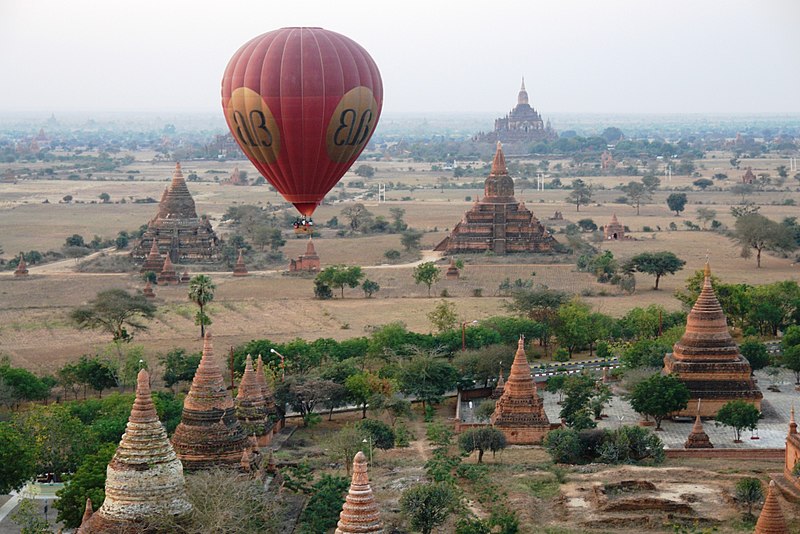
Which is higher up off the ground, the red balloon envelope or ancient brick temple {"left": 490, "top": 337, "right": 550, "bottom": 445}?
the red balloon envelope

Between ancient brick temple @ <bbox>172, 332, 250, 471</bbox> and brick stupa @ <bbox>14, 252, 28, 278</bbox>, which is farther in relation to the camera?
brick stupa @ <bbox>14, 252, 28, 278</bbox>

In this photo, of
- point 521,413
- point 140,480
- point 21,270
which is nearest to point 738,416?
point 521,413

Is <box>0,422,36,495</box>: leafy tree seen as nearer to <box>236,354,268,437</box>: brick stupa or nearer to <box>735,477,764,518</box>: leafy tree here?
<box>236,354,268,437</box>: brick stupa

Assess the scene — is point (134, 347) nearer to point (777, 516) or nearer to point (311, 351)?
point (311, 351)

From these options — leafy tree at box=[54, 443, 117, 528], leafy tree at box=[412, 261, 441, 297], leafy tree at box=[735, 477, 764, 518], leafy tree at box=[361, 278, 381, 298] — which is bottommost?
leafy tree at box=[361, 278, 381, 298]

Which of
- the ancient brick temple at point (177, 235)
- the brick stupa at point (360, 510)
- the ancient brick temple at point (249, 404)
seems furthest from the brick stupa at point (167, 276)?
the brick stupa at point (360, 510)

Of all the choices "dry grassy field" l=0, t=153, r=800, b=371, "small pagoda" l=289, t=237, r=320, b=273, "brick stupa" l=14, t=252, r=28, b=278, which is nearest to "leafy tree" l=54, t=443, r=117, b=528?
"dry grassy field" l=0, t=153, r=800, b=371
